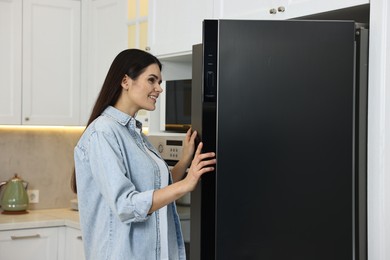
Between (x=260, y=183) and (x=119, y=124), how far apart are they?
1.80 feet

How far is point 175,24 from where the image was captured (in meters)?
2.90

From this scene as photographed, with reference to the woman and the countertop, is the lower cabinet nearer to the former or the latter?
the countertop

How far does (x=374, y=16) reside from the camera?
1905 mm

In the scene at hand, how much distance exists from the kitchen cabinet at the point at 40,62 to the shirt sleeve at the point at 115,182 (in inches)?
68.3

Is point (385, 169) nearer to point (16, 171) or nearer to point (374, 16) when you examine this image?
point (374, 16)

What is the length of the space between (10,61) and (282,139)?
2.24 m

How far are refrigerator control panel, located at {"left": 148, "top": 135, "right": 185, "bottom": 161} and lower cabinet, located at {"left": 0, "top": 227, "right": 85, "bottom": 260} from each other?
2.59ft

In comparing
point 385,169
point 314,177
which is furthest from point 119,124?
point 385,169

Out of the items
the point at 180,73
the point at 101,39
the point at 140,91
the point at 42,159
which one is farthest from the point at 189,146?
the point at 42,159

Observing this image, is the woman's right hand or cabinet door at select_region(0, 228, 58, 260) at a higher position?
the woman's right hand

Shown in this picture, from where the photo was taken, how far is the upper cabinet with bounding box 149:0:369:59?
2.17 meters

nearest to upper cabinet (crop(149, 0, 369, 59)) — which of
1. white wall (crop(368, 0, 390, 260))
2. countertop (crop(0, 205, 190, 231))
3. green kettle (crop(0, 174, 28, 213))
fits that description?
white wall (crop(368, 0, 390, 260))

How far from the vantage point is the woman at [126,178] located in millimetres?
1987

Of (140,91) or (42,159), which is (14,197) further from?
(140,91)
